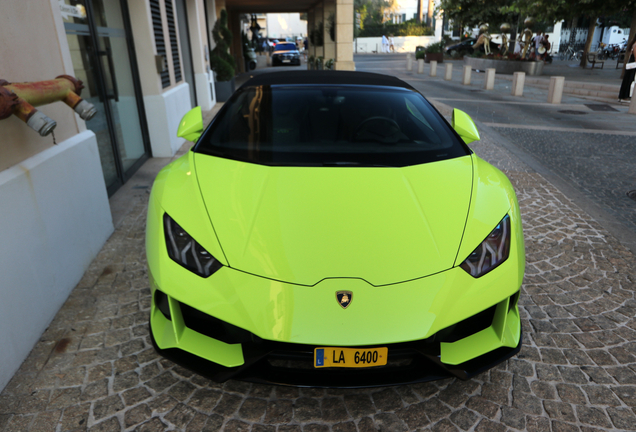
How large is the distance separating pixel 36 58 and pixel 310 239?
257 cm

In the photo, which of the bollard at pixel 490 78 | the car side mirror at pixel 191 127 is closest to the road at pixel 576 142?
the bollard at pixel 490 78

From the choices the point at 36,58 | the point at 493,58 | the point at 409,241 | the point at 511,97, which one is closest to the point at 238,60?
the point at 493,58

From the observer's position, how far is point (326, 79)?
3.43 meters

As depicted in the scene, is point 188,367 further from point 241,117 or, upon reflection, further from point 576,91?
point 576,91

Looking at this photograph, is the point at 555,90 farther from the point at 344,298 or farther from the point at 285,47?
the point at 285,47

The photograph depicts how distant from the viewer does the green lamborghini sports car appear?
6.28 feet

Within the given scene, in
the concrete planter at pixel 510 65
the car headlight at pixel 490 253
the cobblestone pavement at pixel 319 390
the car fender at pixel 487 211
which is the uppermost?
the car fender at pixel 487 211

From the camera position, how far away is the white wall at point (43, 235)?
256 cm

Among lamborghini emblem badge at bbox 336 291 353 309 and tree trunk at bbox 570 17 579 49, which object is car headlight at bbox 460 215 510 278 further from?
tree trunk at bbox 570 17 579 49

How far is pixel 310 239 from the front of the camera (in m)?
2.12

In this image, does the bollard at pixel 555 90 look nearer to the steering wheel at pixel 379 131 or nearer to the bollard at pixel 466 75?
the bollard at pixel 466 75

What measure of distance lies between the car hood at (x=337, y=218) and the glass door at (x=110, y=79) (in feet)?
11.6

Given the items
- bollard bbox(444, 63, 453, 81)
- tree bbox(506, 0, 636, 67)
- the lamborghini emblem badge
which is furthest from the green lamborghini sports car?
tree bbox(506, 0, 636, 67)

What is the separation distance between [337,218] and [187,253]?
73 cm
